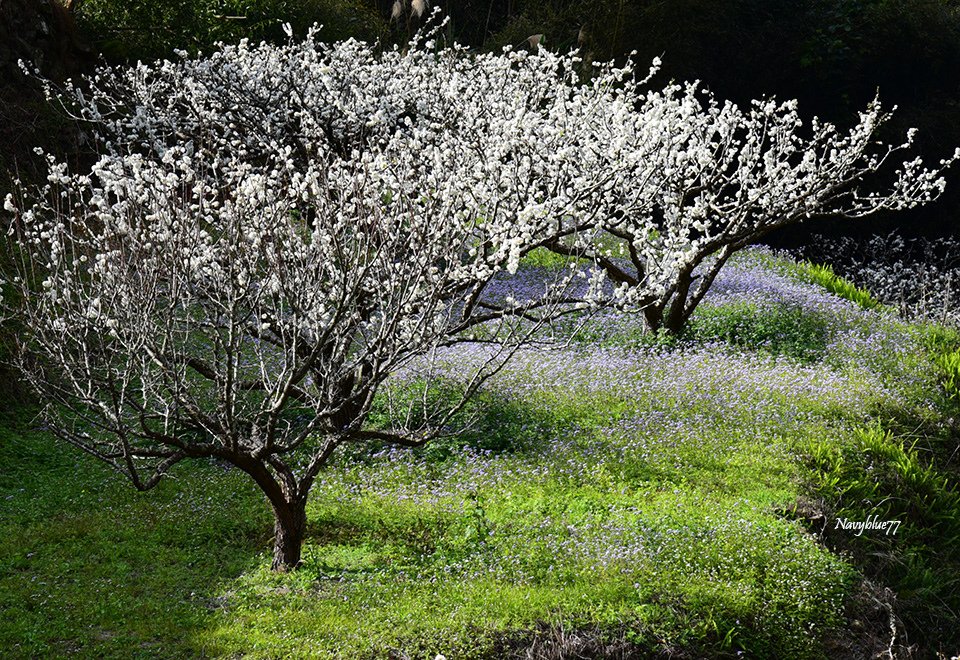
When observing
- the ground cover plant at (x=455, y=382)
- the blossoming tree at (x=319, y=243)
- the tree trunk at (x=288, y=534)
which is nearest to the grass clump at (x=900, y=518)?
the ground cover plant at (x=455, y=382)

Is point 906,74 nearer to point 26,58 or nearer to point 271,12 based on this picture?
point 271,12

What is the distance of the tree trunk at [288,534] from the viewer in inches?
250

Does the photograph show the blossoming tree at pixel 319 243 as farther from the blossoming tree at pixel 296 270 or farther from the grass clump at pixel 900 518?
the grass clump at pixel 900 518

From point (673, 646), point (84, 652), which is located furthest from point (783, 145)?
point (84, 652)

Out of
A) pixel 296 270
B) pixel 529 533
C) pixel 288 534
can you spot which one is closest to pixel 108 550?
pixel 288 534

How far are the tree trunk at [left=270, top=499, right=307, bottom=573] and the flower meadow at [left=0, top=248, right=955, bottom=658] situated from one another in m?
0.11

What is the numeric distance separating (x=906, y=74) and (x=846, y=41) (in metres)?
1.88

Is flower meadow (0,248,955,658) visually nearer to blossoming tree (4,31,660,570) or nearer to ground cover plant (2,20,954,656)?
ground cover plant (2,20,954,656)

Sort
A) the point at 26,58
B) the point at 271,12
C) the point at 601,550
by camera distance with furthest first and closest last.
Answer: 1. the point at 271,12
2. the point at 26,58
3. the point at 601,550

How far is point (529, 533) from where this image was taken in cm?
680

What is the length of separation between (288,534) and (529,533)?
1.73 m

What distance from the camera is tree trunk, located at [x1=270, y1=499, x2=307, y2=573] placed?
636cm

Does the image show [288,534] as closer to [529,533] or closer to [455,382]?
[529,533]

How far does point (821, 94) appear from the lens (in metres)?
20.2
